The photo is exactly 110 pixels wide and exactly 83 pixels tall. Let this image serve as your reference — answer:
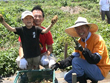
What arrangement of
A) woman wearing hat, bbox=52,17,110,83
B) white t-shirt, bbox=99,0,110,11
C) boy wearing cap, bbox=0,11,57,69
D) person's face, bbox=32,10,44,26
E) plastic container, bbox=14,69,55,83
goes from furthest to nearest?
white t-shirt, bbox=99,0,110,11, person's face, bbox=32,10,44,26, boy wearing cap, bbox=0,11,57,69, plastic container, bbox=14,69,55,83, woman wearing hat, bbox=52,17,110,83

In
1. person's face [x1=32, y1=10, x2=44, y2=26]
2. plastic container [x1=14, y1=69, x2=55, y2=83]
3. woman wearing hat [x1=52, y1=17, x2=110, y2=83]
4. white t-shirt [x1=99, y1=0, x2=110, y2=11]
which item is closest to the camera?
woman wearing hat [x1=52, y1=17, x2=110, y2=83]

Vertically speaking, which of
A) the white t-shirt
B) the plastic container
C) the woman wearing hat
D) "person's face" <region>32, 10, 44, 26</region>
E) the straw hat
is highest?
the white t-shirt

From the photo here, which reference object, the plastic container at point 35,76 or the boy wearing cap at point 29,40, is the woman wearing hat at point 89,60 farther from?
the boy wearing cap at point 29,40

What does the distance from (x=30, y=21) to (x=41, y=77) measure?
0.97 metres

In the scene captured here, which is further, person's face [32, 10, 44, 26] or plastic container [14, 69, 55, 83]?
person's face [32, 10, 44, 26]

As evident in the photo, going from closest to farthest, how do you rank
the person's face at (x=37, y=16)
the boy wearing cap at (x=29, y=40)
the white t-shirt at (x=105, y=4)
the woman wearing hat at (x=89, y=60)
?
1. the woman wearing hat at (x=89, y=60)
2. the boy wearing cap at (x=29, y=40)
3. the person's face at (x=37, y=16)
4. the white t-shirt at (x=105, y=4)

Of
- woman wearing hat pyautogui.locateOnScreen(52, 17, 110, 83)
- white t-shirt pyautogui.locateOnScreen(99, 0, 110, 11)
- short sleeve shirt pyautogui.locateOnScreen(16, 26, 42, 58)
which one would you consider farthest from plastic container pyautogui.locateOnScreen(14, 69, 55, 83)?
white t-shirt pyautogui.locateOnScreen(99, 0, 110, 11)

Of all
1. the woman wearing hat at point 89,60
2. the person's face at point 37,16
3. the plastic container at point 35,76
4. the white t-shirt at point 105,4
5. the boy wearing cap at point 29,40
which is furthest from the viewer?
the white t-shirt at point 105,4

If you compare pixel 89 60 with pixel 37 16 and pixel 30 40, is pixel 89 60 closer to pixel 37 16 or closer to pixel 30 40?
pixel 30 40

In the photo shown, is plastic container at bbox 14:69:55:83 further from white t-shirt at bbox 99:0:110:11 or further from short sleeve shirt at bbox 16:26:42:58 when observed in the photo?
white t-shirt at bbox 99:0:110:11

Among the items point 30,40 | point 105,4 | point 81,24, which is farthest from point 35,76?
point 105,4

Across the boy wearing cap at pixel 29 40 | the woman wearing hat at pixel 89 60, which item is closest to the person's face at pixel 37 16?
the boy wearing cap at pixel 29 40

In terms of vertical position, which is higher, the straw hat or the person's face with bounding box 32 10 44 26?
the person's face with bounding box 32 10 44 26

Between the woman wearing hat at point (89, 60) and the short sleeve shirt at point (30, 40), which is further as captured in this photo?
the short sleeve shirt at point (30, 40)
